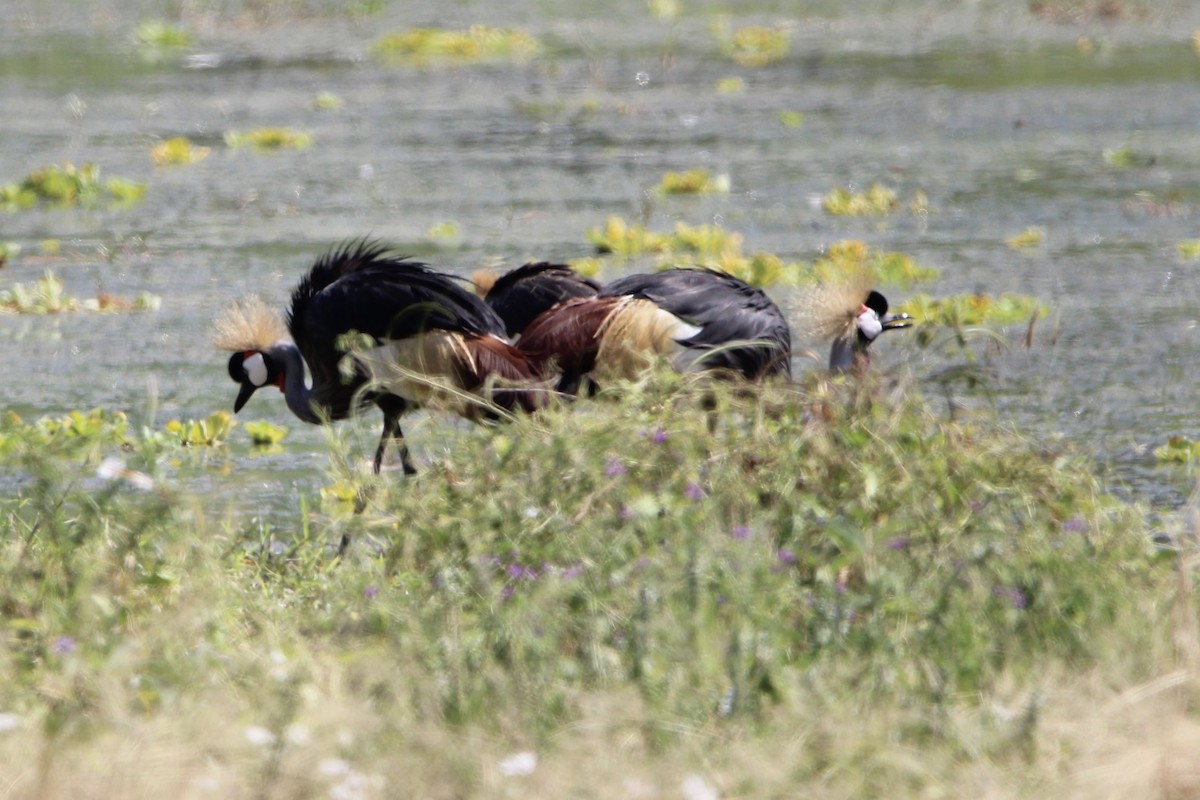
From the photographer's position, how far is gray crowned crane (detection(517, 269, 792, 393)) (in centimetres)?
529

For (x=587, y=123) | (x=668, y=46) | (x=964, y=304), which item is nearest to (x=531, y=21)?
(x=668, y=46)

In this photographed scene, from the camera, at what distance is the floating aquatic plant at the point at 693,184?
366 inches

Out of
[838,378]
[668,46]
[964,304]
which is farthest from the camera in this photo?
[668,46]

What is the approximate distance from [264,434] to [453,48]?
8.91m

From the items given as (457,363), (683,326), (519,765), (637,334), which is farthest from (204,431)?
(519,765)

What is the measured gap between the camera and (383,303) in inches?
213

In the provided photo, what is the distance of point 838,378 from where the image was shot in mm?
4520

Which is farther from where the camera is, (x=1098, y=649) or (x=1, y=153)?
(x=1, y=153)

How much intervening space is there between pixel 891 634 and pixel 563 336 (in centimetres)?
234

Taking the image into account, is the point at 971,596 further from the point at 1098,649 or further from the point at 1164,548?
the point at 1164,548

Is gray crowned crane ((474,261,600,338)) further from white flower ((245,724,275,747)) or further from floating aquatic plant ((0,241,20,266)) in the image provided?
floating aquatic plant ((0,241,20,266))

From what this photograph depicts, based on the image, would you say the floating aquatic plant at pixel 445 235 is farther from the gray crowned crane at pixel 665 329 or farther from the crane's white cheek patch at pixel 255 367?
the gray crowned crane at pixel 665 329

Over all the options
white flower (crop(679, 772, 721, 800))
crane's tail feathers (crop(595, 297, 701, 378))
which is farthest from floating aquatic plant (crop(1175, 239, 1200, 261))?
white flower (crop(679, 772, 721, 800))

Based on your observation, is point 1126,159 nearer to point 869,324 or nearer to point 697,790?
point 869,324
